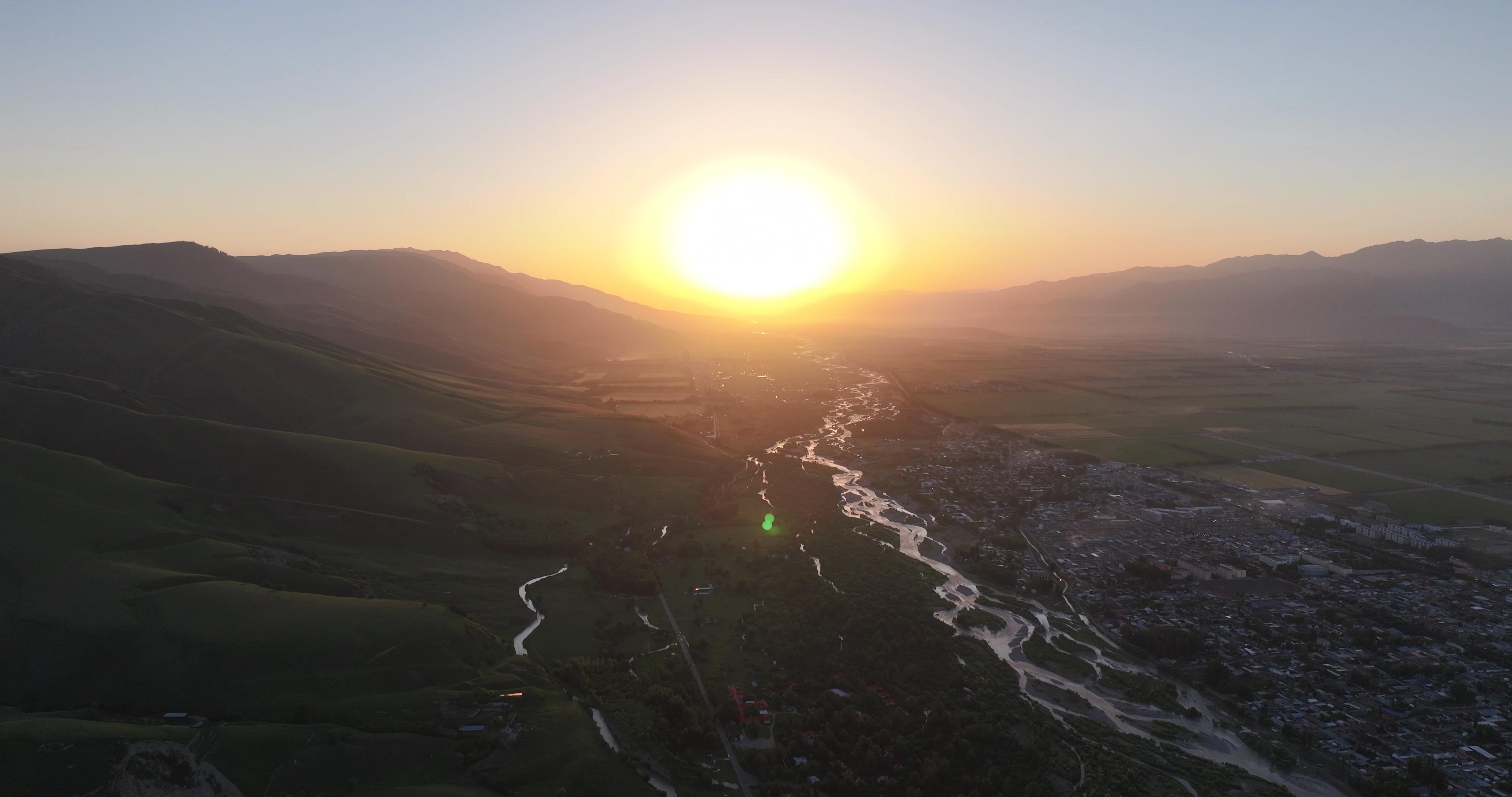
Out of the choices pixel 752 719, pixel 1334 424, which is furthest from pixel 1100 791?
pixel 1334 424

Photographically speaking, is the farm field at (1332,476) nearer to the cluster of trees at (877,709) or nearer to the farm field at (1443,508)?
the farm field at (1443,508)

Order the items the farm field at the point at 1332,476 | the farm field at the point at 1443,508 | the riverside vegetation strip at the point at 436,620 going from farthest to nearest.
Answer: the farm field at the point at 1332,476
the farm field at the point at 1443,508
the riverside vegetation strip at the point at 436,620

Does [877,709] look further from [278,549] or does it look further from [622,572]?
[278,549]

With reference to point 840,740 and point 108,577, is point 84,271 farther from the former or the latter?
point 840,740

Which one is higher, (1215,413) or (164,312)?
(164,312)

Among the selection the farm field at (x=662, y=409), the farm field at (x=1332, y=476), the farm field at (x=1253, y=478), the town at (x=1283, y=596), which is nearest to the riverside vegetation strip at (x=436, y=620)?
the town at (x=1283, y=596)
